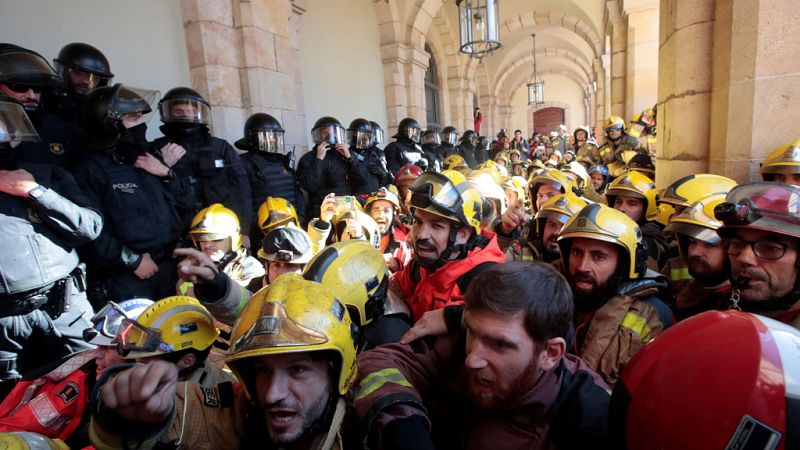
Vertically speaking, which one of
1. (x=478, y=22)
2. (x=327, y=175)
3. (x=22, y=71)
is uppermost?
(x=478, y=22)

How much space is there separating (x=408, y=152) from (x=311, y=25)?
2.95 m

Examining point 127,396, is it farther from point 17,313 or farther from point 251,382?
point 17,313

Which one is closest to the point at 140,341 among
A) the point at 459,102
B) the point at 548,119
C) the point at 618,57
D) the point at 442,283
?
the point at 442,283

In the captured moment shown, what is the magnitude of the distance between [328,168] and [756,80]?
169 inches

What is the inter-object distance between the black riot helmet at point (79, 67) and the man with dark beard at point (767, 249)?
4.48 m

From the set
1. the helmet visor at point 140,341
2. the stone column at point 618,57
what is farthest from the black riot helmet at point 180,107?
the stone column at point 618,57

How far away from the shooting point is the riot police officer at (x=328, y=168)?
5.27m

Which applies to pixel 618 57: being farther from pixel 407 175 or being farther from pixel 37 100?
pixel 37 100

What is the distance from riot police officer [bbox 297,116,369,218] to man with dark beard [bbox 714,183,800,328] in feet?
13.9

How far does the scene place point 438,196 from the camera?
2.31m

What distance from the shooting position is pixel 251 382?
51.7 inches

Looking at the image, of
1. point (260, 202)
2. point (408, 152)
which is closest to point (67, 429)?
point (260, 202)

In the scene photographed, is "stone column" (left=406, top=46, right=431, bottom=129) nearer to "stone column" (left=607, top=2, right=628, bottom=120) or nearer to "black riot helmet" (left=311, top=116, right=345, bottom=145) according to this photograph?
"stone column" (left=607, top=2, right=628, bottom=120)

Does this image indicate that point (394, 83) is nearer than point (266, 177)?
No
